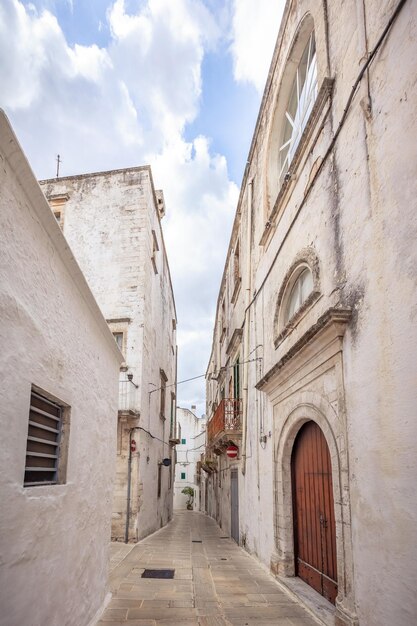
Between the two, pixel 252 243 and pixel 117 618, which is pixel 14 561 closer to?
pixel 117 618

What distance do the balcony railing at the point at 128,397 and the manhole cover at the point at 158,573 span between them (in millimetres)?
4421

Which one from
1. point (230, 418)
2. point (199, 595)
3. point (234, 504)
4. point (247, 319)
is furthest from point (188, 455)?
point (199, 595)

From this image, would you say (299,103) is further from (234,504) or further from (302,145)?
(234,504)

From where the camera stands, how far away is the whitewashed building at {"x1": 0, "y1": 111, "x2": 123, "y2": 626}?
267 cm

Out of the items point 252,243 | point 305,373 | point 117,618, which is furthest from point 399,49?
point 252,243

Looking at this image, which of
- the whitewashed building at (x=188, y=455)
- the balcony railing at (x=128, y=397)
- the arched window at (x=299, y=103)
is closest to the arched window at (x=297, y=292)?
the arched window at (x=299, y=103)

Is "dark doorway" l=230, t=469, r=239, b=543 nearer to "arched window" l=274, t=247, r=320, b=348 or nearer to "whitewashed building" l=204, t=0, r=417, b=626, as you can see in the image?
"whitewashed building" l=204, t=0, r=417, b=626

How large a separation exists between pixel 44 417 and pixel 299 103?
6.55 meters

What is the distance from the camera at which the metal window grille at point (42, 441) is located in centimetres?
317

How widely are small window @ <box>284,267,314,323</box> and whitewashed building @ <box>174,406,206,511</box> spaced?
34.1m

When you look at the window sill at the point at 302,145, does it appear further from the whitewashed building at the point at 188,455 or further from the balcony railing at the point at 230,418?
the whitewashed building at the point at 188,455

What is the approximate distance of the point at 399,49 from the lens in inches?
154

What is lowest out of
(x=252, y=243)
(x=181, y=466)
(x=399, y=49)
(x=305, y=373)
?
(x=181, y=466)

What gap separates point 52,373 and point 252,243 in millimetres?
7752
